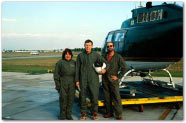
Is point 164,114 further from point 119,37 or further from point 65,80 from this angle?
point 119,37

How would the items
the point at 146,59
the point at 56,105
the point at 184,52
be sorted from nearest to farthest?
the point at 184,52 < the point at 146,59 < the point at 56,105

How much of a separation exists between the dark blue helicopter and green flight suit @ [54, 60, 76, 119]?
8.61 ft

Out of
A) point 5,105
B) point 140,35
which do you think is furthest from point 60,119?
point 140,35

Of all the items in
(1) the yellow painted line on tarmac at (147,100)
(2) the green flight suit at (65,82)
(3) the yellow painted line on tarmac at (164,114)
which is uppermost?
(2) the green flight suit at (65,82)

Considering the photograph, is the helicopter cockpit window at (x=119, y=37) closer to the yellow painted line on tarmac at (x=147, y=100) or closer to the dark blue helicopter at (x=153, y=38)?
the dark blue helicopter at (x=153, y=38)

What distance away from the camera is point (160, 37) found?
6.51m

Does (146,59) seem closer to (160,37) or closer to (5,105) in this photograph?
(160,37)

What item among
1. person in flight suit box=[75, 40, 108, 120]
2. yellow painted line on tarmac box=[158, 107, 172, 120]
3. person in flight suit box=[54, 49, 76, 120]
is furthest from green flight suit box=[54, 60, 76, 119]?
yellow painted line on tarmac box=[158, 107, 172, 120]

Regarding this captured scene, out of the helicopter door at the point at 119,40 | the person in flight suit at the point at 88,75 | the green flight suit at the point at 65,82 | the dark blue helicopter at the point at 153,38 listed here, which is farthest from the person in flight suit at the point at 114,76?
the helicopter door at the point at 119,40

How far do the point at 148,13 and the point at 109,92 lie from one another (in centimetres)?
328

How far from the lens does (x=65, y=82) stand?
5438 mm

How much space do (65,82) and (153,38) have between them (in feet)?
10.1

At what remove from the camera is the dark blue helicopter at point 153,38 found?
639 centimetres

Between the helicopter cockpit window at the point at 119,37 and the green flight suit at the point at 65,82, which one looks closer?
the green flight suit at the point at 65,82
